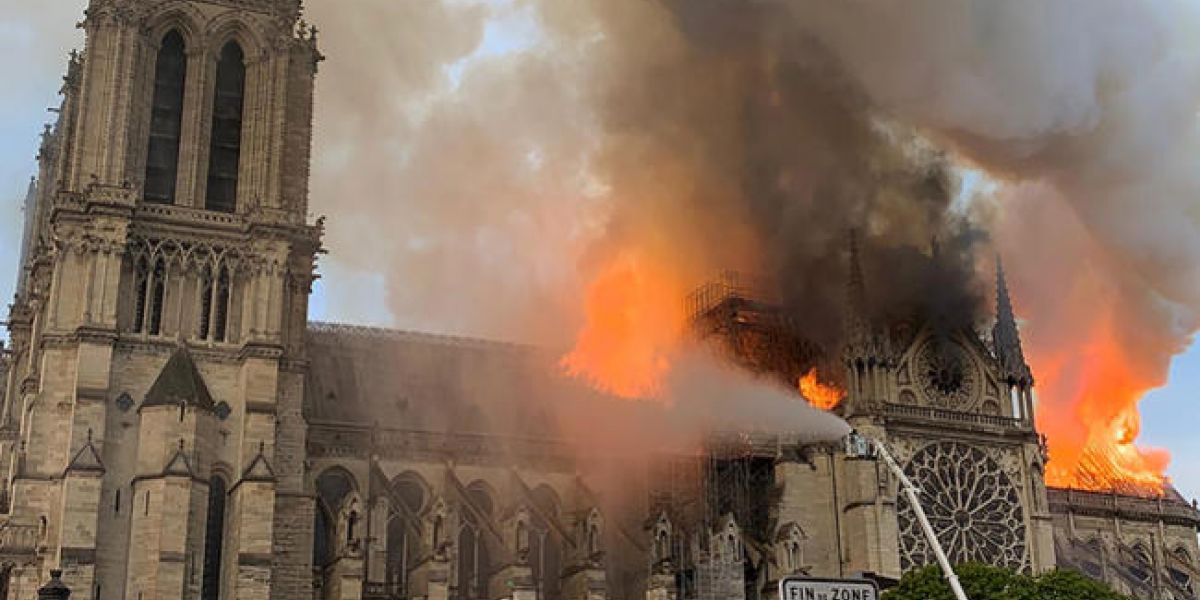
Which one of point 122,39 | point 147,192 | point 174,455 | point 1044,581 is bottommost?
point 1044,581

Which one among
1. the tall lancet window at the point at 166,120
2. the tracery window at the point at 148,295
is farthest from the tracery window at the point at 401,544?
the tall lancet window at the point at 166,120

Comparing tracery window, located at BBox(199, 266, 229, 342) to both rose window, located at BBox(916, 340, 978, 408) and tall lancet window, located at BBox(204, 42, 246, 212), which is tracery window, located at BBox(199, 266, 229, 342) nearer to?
tall lancet window, located at BBox(204, 42, 246, 212)

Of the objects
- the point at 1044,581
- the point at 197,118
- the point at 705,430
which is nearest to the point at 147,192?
the point at 197,118

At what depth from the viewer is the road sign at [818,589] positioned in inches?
806

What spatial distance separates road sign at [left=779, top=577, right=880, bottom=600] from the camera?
2047cm

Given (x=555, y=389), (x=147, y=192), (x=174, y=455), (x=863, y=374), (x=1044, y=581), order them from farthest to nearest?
(x=555, y=389) < (x=863, y=374) < (x=147, y=192) < (x=174, y=455) < (x=1044, y=581)

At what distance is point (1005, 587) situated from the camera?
49.2 metres

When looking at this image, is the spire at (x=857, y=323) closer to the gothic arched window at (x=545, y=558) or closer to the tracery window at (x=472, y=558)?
the gothic arched window at (x=545, y=558)

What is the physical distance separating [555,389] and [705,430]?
8750 millimetres

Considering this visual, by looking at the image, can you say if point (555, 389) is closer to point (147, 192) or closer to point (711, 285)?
point (711, 285)

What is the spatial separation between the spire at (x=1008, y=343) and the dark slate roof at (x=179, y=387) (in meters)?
38.0

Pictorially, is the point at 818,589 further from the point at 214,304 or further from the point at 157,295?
the point at 157,295

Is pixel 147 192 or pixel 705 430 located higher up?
pixel 147 192

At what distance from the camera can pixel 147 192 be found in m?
59.2
